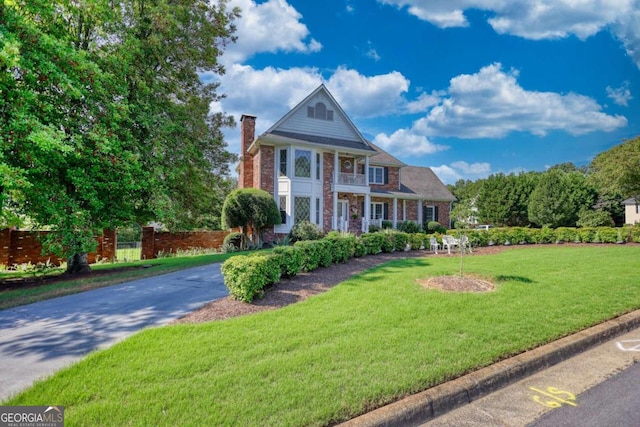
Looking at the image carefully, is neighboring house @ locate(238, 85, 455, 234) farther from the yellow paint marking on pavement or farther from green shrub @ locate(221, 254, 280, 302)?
the yellow paint marking on pavement

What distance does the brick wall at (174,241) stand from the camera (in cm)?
1883

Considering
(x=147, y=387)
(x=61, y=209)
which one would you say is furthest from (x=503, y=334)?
(x=61, y=209)

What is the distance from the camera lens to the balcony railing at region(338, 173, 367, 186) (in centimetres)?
2203

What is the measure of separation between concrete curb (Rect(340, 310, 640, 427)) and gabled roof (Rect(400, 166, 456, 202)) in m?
22.4

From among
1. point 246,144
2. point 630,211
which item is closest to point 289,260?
point 246,144

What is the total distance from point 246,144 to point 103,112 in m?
11.6

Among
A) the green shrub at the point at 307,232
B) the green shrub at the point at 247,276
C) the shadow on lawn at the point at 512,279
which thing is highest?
the green shrub at the point at 307,232

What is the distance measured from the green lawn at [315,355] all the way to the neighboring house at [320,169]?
13396mm

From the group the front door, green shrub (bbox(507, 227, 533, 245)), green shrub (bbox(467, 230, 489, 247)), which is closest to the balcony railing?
the front door

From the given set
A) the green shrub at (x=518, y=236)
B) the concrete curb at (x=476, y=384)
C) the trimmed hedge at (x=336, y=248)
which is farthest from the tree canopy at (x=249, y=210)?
the concrete curb at (x=476, y=384)

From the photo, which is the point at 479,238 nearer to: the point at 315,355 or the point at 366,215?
the point at 366,215

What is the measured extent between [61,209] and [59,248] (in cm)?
133

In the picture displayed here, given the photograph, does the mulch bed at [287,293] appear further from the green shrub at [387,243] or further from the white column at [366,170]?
the white column at [366,170]

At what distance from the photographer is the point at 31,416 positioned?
3.17 meters
